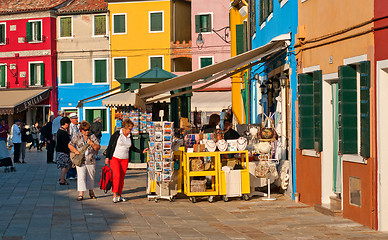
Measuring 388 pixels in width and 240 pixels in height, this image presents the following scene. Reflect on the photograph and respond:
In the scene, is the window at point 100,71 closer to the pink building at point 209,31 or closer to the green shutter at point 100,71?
the green shutter at point 100,71

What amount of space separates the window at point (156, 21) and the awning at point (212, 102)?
5637mm

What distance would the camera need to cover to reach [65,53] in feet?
156

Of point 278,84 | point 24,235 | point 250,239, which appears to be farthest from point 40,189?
point 250,239

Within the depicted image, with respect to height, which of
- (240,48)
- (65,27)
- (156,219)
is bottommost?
(156,219)

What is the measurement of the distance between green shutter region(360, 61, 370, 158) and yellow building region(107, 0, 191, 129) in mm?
35122

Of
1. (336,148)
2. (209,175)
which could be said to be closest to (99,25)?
(209,175)

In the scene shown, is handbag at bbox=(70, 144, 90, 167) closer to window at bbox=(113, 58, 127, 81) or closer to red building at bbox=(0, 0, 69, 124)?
window at bbox=(113, 58, 127, 81)

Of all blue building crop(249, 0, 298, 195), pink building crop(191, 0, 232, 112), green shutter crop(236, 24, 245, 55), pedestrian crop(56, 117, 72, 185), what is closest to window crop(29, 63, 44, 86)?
pink building crop(191, 0, 232, 112)

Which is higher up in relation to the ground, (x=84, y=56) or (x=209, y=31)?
(x=209, y=31)

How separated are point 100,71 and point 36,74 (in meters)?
4.38

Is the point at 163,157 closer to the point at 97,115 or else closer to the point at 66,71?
the point at 97,115

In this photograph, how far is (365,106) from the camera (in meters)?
10.5

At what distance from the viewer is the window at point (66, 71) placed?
47750 millimetres

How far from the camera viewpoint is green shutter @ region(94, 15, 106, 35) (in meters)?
47.0
